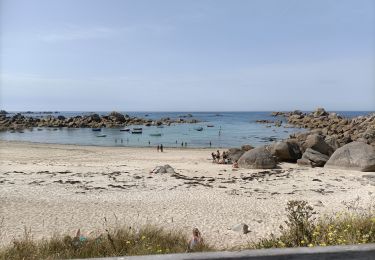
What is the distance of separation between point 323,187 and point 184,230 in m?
9.00

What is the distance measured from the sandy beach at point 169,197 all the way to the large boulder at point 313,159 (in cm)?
156

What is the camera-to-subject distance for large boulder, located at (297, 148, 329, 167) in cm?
2292

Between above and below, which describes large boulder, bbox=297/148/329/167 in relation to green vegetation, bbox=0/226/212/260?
below

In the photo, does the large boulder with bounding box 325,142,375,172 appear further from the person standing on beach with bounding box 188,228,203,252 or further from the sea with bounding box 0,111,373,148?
the sea with bounding box 0,111,373,148

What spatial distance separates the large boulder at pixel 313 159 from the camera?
75.2 ft

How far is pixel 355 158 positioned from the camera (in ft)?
68.4

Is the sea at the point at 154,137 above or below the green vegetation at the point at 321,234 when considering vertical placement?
below

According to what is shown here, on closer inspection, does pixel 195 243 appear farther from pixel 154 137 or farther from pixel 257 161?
pixel 154 137

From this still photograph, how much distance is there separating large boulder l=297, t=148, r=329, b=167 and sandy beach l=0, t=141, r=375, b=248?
1.56 metres

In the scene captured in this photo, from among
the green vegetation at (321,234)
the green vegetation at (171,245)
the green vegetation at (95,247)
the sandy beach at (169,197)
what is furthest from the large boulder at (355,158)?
the green vegetation at (95,247)

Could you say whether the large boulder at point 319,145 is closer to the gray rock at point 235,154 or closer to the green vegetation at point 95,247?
the gray rock at point 235,154

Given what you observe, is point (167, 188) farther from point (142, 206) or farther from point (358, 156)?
point (358, 156)

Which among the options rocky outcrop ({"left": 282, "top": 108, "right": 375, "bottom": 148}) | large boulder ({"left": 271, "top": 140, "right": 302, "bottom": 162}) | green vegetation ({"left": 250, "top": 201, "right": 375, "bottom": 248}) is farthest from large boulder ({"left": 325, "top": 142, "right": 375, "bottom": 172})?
green vegetation ({"left": 250, "top": 201, "right": 375, "bottom": 248})

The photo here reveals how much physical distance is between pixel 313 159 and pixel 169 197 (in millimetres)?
12511
